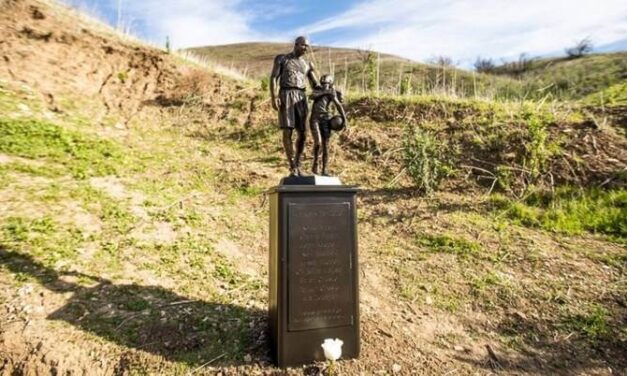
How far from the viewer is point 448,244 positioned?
20.4ft

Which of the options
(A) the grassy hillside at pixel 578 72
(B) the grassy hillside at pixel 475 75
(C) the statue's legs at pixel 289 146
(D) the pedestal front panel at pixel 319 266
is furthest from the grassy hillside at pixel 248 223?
(A) the grassy hillside at pixel 578 72

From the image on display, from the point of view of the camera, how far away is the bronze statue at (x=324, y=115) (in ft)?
14.6

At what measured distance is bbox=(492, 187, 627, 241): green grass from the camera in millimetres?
6543

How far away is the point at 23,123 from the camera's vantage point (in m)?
8.09

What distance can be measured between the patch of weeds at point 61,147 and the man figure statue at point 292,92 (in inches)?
185

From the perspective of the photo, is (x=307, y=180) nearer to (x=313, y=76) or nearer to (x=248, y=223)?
(x=313, y=76)

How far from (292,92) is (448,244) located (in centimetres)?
356

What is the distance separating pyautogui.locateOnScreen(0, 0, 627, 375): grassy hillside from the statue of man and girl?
2100 millimetres

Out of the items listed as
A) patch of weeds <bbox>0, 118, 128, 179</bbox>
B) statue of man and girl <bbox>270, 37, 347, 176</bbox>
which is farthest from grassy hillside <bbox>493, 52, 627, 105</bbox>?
patch of weeds <bbox>0, 118, 128, 179</bbox>

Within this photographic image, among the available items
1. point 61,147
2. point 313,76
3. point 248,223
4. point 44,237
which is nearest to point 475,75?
point 248,223

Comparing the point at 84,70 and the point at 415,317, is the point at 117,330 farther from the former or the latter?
the point at 84,70

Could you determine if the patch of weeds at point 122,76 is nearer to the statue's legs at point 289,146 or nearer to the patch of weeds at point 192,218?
the patch of weeds at point 192,218

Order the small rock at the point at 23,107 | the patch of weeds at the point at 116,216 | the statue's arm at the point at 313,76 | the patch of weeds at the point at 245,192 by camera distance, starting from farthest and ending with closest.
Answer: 1. the small rock at the point at 23,107
2. the patch of weeds at the point at 245,192
3. the patch of weeds at the point at 116,216
4. the statue's arm at the point at 313,76

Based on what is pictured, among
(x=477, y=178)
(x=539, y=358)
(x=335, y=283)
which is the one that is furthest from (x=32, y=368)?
(x=477, y=178)
